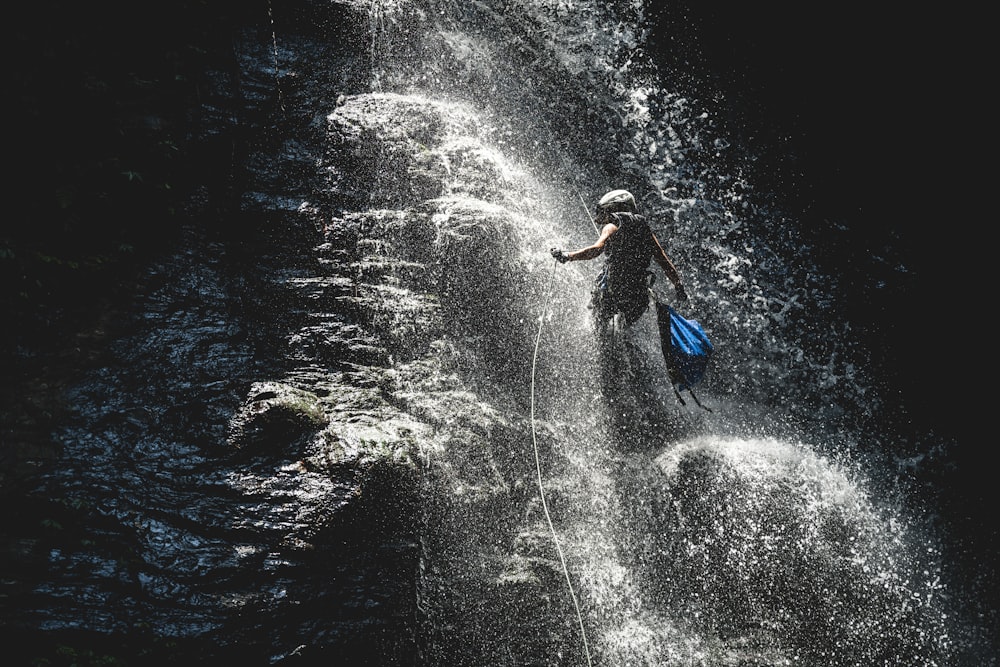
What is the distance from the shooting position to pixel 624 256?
5.77 meters

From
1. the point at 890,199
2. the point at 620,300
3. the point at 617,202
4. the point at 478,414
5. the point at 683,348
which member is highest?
the point at 890,199

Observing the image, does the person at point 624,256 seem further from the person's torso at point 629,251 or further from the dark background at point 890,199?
the dark background at point 890,199

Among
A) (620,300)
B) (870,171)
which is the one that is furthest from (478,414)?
(870,171)

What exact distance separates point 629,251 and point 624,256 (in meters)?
0.09

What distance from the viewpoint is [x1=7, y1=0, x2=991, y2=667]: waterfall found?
14.1 feet

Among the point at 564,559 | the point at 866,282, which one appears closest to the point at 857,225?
the point at 866,282

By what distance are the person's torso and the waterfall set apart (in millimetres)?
1149

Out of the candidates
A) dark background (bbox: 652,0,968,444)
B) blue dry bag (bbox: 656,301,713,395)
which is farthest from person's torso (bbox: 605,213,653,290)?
dark background (bbox: 652,0,968,444)

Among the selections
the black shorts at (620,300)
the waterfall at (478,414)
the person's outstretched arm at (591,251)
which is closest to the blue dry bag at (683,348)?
the black shorts at (620,300)

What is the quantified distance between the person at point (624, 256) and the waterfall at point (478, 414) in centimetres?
83

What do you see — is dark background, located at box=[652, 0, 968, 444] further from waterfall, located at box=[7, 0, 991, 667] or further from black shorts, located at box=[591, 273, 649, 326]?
black shorts, located at box=[591, 273, 649, 326]

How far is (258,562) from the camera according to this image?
414 centimetres

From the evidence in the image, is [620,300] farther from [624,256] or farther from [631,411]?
[631,411]

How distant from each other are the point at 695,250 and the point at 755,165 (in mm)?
2141
